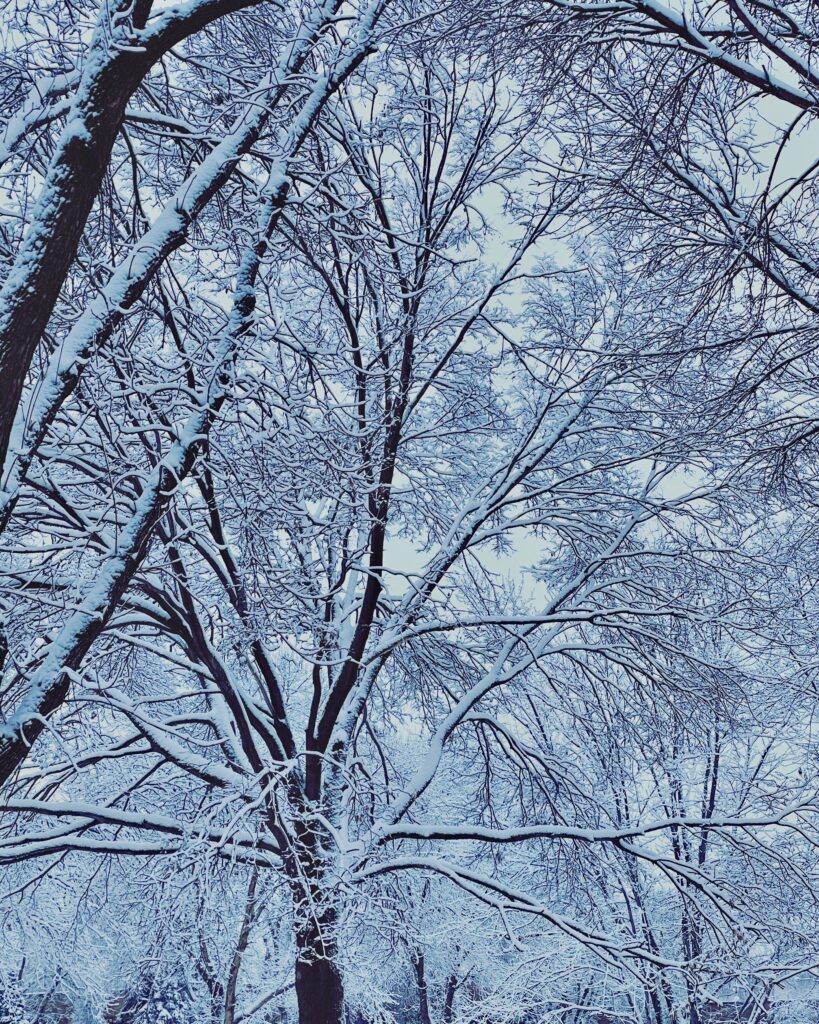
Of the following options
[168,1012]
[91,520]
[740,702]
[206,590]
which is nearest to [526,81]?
[91,520]

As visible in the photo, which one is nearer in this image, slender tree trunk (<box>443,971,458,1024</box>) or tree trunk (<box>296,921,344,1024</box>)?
tree trunk (<box>296,921,344,1024</box>)

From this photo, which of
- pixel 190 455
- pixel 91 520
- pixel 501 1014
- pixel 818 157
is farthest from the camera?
pixel 501 1014

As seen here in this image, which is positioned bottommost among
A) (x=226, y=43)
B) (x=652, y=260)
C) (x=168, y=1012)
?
(x=168, y=1012)

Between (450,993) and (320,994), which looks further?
(450,993)

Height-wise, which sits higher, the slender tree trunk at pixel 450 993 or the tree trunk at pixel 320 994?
the slender tree trunk at pixel 450 993

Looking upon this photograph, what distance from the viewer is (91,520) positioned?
5023 mm

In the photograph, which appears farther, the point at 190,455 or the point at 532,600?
the point at 532,600

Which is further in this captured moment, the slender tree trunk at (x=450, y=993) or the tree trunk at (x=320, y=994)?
the slender tree trunk at (x=450, y=993)

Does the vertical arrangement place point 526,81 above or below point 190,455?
above

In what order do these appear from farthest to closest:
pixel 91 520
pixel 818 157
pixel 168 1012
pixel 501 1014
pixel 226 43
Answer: pixel 168 1012 → pixel 501 1014 → pixel 226 43 → pixel 91 520 → pixel 818 157

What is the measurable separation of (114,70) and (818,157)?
3.14 metres

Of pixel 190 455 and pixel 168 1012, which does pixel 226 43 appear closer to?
pixel 190 455

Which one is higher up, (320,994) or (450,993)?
(450,993)

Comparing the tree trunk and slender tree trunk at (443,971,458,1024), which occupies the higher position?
slender tree trunk at (443,971,458,1024)
